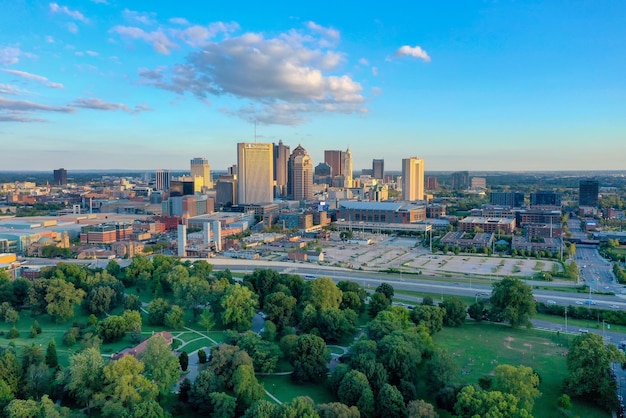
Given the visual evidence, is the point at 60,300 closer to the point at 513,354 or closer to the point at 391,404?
the point at 391,404

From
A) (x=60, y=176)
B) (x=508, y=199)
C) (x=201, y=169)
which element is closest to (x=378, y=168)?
(x=201, y=169)

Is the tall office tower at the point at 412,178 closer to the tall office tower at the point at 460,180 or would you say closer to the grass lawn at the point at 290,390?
the tall office tower at the point at 460,180

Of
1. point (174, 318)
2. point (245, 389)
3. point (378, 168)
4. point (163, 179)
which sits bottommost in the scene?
point (245, 389)

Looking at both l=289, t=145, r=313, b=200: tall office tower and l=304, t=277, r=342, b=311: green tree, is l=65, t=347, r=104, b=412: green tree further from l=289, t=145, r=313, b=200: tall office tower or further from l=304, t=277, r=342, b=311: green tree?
l=289, t=145, r=313, b=200: tall office tower

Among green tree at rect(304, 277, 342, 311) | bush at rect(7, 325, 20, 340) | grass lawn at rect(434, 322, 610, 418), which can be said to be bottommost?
grass lawn at rect(434, 322, 610, 418)

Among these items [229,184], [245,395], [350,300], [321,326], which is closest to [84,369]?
[245,395]

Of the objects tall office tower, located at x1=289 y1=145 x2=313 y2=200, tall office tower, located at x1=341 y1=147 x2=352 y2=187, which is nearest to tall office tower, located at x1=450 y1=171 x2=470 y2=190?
tall office tower, located at x1=341 y1=147 x2=352 y2=187
